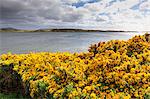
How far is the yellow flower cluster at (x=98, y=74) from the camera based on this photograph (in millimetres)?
7191

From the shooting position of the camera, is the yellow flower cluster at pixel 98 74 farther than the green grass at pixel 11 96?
No

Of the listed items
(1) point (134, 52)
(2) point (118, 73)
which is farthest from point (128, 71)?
(1) point (134, 52)

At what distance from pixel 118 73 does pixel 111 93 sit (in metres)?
0.79

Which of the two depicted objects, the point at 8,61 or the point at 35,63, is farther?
the point at 8,61

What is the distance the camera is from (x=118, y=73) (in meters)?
7.65

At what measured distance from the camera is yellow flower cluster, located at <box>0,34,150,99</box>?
719 centimetres

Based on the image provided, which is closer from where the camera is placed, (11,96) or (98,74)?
(98,74)

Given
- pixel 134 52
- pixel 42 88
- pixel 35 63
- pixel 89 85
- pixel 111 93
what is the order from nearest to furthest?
1. pixel 111 93
2. pixel 89 85
3. pixel 42 88
4. pixel 134 52
5. pixel 35 63

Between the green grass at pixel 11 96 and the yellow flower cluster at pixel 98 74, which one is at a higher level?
the yellow flower cluster at pixel 98 74

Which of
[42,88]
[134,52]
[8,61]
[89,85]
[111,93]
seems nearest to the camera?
[111,93]

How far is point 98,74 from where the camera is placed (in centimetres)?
793

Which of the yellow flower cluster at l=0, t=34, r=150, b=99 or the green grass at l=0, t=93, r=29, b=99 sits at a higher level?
the yellow flower cluster at l=0, t=34, r=150, b=99

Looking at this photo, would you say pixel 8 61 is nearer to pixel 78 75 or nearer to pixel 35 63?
pixel 35 63

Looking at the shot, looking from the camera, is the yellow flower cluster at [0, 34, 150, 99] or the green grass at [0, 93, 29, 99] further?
the green grass at [0, 93, 29, 99]
